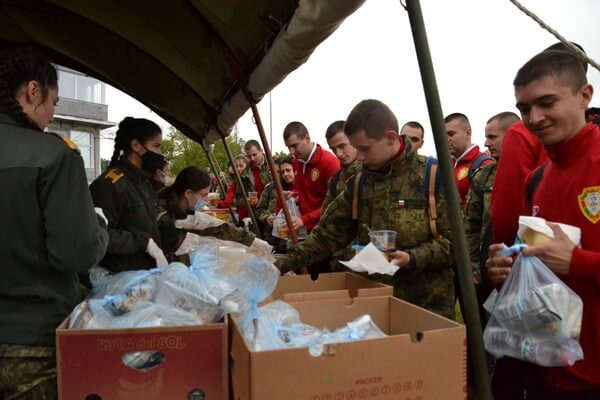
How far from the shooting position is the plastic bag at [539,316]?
1.28 meters

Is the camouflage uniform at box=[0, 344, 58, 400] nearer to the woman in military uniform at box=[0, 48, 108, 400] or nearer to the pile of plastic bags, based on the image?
the woman in military uniform at box=[0, 48, 108, 400]

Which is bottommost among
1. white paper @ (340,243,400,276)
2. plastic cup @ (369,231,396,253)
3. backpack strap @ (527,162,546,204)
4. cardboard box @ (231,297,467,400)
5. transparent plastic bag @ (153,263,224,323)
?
cardboard box @ (231,297,467,400)

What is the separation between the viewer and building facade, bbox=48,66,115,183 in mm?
21583

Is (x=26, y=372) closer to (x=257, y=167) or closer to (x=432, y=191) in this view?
(x=432, y=191)

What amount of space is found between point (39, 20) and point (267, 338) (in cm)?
381

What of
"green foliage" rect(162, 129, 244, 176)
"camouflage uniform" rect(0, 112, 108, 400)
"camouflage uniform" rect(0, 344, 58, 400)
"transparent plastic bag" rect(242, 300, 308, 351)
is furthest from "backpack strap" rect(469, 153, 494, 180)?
"green foliage" rect(162, 129, 244, 176)

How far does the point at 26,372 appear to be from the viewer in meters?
1.51

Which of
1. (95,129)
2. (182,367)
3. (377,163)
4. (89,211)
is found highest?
(95,129)

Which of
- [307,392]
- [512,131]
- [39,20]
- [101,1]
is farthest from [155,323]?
[39,20]

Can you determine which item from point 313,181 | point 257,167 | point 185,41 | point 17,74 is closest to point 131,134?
point 185,41

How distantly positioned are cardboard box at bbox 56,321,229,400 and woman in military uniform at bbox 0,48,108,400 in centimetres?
23

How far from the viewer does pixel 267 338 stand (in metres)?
1.29

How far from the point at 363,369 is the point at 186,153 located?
24678 mm

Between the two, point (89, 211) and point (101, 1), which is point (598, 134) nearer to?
point (89, 211)
